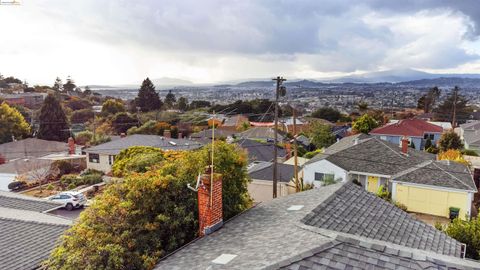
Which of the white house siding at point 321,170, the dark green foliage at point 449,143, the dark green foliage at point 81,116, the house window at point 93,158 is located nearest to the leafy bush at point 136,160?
the house window at point 93,158

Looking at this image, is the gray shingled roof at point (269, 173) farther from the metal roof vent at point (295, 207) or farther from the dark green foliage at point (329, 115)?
the dark green foliage at point (329, 115)

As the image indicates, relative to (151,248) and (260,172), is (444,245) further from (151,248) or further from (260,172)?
(260,172)

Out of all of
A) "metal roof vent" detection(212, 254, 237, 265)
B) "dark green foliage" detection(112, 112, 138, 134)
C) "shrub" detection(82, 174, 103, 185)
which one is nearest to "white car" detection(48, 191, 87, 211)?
"shrub" detection(82, 174, 103, 185)

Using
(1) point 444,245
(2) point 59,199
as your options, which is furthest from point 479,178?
(2) point 59,199

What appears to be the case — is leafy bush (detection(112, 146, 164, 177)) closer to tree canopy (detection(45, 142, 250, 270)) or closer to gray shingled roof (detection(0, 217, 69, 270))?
gray shingled roof (detection(0, 217, 69, 270))

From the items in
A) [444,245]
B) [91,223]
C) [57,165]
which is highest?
[91,223]

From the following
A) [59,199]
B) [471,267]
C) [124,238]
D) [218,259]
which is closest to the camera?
[471,267]

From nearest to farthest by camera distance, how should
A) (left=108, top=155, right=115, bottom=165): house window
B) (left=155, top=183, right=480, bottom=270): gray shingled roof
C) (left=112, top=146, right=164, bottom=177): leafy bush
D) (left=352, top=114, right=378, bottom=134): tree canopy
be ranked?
(left=155, top=183, right=480, bottom=270): gray shingled roof
(left=112, top=146, right=164, bottom=177): leafy bush
(left=108, top=155, right=115, bottom=165): house window
(left=352, top=114, right=378, bottom=134): tree canopy
